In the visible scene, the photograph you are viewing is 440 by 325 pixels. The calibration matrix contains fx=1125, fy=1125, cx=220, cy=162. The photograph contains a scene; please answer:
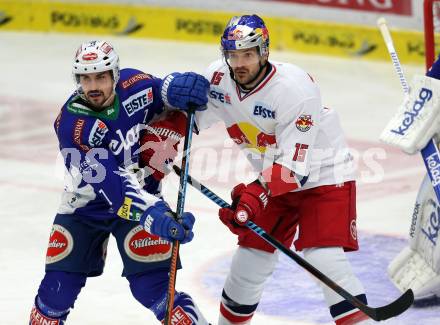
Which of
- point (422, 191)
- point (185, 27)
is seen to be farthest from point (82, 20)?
point (422, 191)

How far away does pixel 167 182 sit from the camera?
24.2ft

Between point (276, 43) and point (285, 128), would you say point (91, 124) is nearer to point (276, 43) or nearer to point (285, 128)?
point (285, 128)

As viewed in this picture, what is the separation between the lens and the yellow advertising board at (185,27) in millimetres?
9828

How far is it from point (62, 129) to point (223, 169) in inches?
Answer: 128

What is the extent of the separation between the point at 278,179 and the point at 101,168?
0.68 m

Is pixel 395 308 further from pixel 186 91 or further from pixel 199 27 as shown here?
pixel 199 27

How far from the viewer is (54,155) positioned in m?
7.83

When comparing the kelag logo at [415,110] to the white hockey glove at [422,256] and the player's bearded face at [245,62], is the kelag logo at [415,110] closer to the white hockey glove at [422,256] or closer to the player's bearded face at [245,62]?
the white hockey glove at [422,256]

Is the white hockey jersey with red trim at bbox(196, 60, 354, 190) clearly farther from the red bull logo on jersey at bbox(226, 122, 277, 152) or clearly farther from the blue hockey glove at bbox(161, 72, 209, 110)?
the blue hockey glove at bbox(161, 72, 209, 110)

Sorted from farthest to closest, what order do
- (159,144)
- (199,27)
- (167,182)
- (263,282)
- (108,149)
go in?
(199,27), (167,182), (263,282), (159,144), (108,149)

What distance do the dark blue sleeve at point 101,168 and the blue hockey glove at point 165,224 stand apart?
0.05 meters

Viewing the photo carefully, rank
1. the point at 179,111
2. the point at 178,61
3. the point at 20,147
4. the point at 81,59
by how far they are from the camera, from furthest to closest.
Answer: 1. the point at 178,61
2. the point at 20,147
3. the point at 179,111
4. the point at 81,59

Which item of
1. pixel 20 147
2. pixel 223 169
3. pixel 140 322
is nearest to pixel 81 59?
pixel 140 322

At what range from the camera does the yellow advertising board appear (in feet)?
32.2
